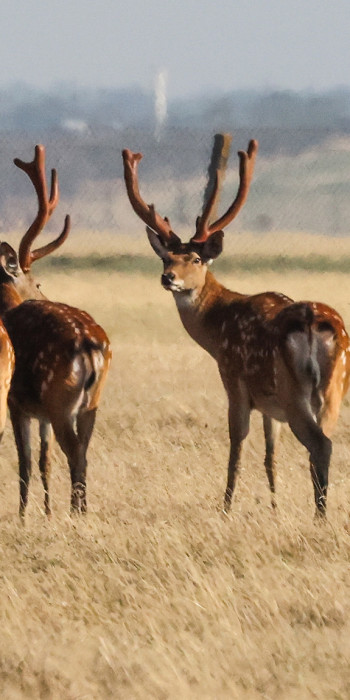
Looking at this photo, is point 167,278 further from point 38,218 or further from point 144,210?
point 38,218

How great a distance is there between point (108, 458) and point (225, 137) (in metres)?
6.42

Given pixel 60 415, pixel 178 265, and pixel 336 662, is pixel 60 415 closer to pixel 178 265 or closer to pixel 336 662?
pixel 178 265

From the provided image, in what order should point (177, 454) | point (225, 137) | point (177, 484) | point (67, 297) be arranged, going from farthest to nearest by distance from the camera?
1. point (67, 297)
2. point (225, 137)
3. point (177, 454)
4. point (177, 484)

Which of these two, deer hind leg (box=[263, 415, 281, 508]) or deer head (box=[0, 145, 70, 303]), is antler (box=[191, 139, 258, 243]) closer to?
deer head (box=[0, 145, 70, 303])

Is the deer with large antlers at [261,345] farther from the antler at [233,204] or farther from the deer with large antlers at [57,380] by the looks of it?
the deer with large antlers at [57,380]

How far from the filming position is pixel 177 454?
30.3 feet

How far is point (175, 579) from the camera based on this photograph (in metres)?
5.82

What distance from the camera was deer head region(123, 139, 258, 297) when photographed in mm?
8398

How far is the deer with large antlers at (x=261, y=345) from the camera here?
23.1ft

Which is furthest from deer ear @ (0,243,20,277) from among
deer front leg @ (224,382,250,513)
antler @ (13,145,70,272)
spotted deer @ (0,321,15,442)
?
deer front leg @ (224,382,250,513)

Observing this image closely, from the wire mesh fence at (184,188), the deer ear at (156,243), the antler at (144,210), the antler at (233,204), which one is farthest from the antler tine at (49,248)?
the wire mesh fence at (184,188)

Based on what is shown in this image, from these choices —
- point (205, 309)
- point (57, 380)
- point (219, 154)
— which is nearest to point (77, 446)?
point (57, 380)

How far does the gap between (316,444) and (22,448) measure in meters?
1.73

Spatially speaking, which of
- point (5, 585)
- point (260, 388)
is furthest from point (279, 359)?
point (5, 585)
